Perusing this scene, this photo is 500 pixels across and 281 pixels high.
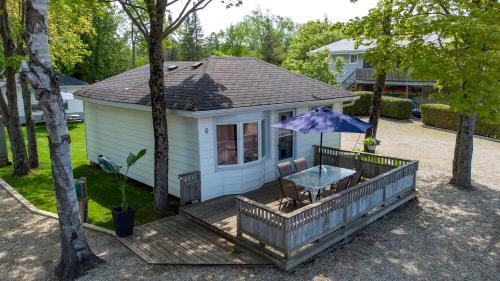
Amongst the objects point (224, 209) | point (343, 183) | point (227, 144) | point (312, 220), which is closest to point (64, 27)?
point (227, 144)

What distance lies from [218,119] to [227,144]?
0.85 meters

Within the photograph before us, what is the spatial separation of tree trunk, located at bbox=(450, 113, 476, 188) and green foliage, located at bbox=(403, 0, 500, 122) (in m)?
1.05

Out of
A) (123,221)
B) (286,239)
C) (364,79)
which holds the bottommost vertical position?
(123,221)

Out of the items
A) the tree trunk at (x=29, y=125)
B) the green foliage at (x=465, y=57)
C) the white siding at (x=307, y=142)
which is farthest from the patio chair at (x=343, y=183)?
the tree trunk at (x=29, y=125)

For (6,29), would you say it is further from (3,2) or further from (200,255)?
(200,255)

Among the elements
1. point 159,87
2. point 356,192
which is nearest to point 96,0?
point 159,87

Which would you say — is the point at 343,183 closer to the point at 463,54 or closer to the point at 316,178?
the point at 316,178

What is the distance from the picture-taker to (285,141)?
41.9 feet

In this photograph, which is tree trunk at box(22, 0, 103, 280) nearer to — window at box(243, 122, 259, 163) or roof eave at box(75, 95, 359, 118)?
roof eave at box(75, 95, 359, 118)

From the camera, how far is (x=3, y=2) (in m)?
12.7

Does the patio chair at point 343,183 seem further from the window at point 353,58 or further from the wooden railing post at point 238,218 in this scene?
the window at point 353,58

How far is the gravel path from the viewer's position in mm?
7227

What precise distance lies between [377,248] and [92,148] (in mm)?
12348

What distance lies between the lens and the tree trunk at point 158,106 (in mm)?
9375
